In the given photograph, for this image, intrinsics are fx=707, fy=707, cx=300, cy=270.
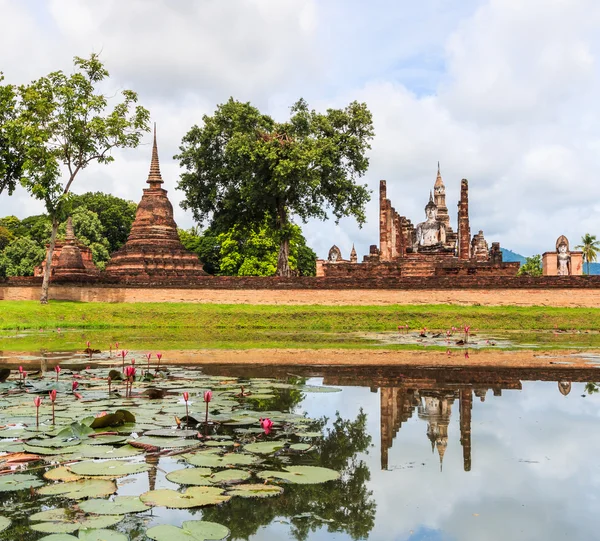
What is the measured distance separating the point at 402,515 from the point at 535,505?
969 millimetres

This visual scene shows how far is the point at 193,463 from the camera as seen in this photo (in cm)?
552

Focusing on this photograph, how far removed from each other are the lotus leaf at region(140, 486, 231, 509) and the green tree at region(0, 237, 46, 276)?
60.7 metres

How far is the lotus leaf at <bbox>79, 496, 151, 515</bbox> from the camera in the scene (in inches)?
175

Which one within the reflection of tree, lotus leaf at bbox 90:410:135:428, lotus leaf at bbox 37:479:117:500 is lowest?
the reflection of tree

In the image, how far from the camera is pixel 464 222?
39.8m

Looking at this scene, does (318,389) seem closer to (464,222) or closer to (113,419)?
(113,419)

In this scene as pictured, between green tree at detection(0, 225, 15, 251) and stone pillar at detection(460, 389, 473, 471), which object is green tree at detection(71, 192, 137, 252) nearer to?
green tree at detection(0, 225, 15, 251)

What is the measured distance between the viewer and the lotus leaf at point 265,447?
5.96 meters

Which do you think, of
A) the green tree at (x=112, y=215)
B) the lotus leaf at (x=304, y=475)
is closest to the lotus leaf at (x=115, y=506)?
the lotus leaf at (x=304, y=475)

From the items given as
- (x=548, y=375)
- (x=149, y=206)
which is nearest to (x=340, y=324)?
(x=548, y=375)

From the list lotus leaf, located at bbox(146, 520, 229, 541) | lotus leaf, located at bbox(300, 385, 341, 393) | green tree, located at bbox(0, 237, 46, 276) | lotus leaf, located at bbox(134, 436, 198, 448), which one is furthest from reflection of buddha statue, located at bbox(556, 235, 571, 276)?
green tree, located at bbox(0, 237, 46, 276)

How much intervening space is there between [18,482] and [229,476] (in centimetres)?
151

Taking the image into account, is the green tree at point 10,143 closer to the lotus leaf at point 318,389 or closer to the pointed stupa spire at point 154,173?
the pointed stupa spire at point 154,173

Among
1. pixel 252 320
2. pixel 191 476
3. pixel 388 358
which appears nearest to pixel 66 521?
pixel 191 476
